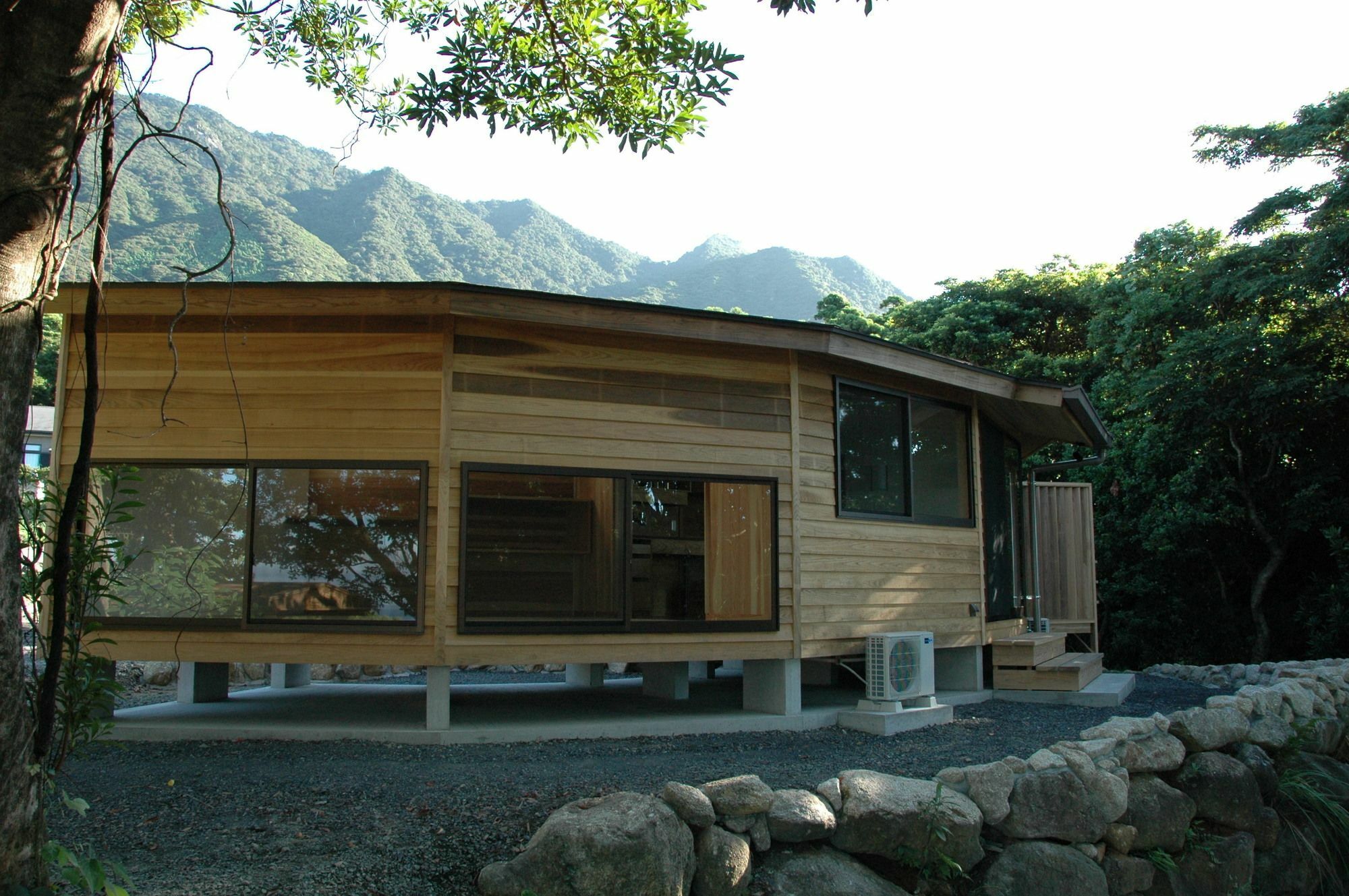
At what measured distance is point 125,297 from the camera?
6.54 m

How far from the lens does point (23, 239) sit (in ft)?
9.58

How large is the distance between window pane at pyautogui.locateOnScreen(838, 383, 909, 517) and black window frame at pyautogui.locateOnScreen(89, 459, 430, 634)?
3.37 m

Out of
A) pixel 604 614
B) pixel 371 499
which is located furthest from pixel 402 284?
pixel 604 614

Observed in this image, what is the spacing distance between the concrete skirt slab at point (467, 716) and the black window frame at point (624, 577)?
0.66 metres

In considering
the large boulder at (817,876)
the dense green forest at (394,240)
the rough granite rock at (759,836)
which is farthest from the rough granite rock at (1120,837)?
the dense green forest at (394,240)

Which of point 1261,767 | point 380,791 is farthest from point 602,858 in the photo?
point 1261,767

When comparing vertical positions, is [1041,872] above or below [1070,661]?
below

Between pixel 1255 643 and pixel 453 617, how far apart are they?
12.6 m

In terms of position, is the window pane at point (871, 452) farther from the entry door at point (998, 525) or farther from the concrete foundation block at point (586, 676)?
the concrete foundation block at point (586, 676)

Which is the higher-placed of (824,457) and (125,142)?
(125,142)

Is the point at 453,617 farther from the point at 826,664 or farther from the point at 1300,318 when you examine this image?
the point at 1300,318

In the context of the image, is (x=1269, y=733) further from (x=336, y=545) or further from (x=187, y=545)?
(x=187, y=545)

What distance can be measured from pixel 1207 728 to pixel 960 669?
292 cm

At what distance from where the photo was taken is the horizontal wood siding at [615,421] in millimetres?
6637
